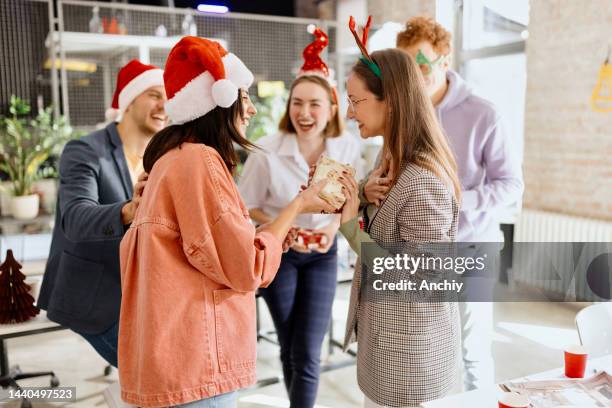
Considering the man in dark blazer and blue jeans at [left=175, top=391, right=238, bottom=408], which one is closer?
blue jeans at [left=175, top=391, right=238, bottom=408]

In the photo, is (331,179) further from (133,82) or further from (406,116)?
(133,82)

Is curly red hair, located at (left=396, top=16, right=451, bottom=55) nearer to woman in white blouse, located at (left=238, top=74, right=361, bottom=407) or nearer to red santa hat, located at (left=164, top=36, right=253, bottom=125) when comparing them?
woman in white blouse, located at (left=238, top=74, right=361, bottom=407)

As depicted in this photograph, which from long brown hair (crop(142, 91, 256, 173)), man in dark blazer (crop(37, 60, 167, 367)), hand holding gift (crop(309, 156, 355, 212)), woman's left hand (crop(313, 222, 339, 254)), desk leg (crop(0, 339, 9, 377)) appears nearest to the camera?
long brown hair (crop(142, 91, 256, 173))

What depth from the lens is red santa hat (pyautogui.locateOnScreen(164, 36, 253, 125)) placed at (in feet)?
4.53

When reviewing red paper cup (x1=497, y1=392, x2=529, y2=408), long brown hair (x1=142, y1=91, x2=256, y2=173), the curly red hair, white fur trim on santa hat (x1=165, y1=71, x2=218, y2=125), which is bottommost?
red paper cup (x1=497, y1=392, x2=529, y2=408)

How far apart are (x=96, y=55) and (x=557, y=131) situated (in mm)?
4092

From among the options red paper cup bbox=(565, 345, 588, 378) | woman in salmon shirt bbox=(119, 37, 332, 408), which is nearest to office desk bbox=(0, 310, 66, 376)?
woman in salmon shirt bbox=(119, 37, 332, 408)

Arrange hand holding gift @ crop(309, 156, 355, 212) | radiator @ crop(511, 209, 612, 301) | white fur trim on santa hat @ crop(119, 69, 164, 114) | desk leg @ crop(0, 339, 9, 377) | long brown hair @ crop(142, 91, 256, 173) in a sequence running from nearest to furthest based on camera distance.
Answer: long brown hair @ crop(142, 91, 256, 173) → hand holding gift @ crop(309, 156, 355, 212) → white fur trim on santa hat @ crop(119, 69, 164, 114) → desk leg @ crop(0, 339, 9, 377) → radiator @ crop(511, 209, 612, 301)

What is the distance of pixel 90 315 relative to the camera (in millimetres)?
1929

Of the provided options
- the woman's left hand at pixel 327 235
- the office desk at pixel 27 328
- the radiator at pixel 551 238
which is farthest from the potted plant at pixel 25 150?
the radiator at pixel 551 238

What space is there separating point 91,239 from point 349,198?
861 millimetres

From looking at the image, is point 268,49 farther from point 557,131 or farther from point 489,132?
point 489,132

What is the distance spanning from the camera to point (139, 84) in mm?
2195

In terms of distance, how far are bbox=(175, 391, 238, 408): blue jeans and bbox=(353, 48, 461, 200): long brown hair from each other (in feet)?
2.40
